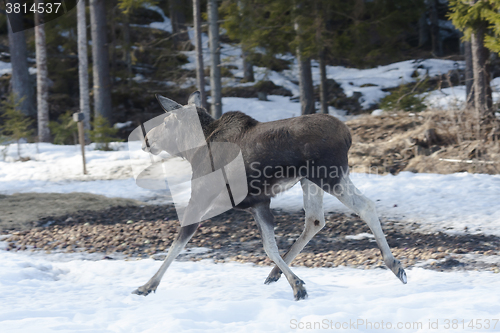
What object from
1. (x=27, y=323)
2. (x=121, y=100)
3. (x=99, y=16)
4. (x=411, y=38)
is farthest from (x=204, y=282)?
(x=411, y=38)

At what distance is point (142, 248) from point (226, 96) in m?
17.6

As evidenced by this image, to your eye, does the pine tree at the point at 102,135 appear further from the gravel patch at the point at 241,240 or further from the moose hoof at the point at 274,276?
the moose hoof at the point at 274,276

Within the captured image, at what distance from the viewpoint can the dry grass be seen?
34.2 feet

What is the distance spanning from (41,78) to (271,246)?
52.9 feet

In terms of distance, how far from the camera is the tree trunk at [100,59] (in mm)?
17641

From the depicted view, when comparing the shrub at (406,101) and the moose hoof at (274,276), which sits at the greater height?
the shrub at (406,101)

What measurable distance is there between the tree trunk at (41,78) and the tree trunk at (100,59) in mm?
1820

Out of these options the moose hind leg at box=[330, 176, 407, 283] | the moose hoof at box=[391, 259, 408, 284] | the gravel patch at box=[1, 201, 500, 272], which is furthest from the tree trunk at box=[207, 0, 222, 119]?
the moose hoof at box=[391, 259, 408, 284]

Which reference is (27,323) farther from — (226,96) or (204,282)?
(226,96)

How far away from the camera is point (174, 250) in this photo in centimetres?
433

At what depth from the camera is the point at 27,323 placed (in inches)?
145

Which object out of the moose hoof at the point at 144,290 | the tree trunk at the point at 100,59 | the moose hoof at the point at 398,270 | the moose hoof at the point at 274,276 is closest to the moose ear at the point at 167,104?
the moose hoof at the point at 144,290

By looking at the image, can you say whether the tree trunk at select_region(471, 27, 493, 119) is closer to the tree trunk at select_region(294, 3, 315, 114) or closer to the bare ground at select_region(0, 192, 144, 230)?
the tree trunk at select_region(294, 3, 315, 114)

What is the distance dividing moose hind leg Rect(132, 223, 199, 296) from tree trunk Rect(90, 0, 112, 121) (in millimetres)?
Answer: 14304
